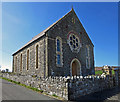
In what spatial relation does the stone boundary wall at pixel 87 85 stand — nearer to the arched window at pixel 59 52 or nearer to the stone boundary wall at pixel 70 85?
the stone boundary wall at pixel 70 85

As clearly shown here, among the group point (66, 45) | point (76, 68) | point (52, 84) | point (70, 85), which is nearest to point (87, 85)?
point (70, 85)

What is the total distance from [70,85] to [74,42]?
11.3 metres

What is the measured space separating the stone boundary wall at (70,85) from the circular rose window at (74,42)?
692cm

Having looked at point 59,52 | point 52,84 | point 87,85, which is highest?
point 59,52

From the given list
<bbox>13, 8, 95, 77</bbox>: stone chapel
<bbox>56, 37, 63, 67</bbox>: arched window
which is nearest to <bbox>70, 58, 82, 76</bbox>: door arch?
<bbox>13, 8, 95, 77</bbox>: stone chapel

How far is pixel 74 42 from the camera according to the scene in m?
18.5

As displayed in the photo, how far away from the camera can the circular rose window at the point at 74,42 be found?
696 inches

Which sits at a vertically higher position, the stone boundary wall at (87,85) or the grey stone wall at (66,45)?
the grey stone wall at (66,45)

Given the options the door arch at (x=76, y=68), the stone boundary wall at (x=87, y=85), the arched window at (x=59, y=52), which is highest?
the arched window at (x=59, y=52)

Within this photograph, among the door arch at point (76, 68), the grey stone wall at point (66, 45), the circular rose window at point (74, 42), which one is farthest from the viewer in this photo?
the door arch at point (76, 68)

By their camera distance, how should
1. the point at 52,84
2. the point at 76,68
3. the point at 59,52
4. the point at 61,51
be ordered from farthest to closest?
the point at 76,68
the point at 61,51
the point at 59,52
the point at 52,84

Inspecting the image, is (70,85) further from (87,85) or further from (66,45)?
(66,45)

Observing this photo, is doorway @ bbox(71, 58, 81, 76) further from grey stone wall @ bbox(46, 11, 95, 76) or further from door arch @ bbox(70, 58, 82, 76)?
grey stone wall @ bbox(46, 11, 95, 76)

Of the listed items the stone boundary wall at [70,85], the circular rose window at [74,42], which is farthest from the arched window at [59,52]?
the stone boundary wall at [70,85]
